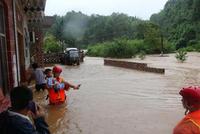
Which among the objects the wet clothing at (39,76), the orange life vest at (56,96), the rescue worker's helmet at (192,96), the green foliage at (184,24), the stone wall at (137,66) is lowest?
the stone wall at (137,66)

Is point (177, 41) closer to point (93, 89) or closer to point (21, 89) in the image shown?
point (93, 89)

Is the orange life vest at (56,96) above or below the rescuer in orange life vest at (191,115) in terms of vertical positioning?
below

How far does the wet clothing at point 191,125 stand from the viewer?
11.3 ft

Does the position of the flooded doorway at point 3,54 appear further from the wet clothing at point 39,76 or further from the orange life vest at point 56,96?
the wet clothing at point 39,76

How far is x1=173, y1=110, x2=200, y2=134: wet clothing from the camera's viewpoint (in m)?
3.44

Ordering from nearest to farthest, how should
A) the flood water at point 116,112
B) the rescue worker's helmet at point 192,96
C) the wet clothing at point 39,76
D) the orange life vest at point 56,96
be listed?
the rescue worker's helmet at point 192,96
the flood water at point 116,112
the orange life vest at point 56,96
the wet clothing at point 39,76

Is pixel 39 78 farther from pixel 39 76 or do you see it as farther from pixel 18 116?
pixel 18 116

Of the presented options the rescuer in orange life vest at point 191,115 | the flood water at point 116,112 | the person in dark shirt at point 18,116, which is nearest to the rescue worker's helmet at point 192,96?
the rescuer in orange life vest at point 191,115

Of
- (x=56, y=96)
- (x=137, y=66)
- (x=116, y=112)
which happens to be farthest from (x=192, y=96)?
(x=137, y=66)

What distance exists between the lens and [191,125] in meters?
3.47

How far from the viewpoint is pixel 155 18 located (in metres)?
120

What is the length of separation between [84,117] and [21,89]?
5.93 metres

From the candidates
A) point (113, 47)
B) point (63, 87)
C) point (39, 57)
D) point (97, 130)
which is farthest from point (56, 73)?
point (113, 47)

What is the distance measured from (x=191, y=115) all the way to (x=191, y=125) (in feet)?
0.32
